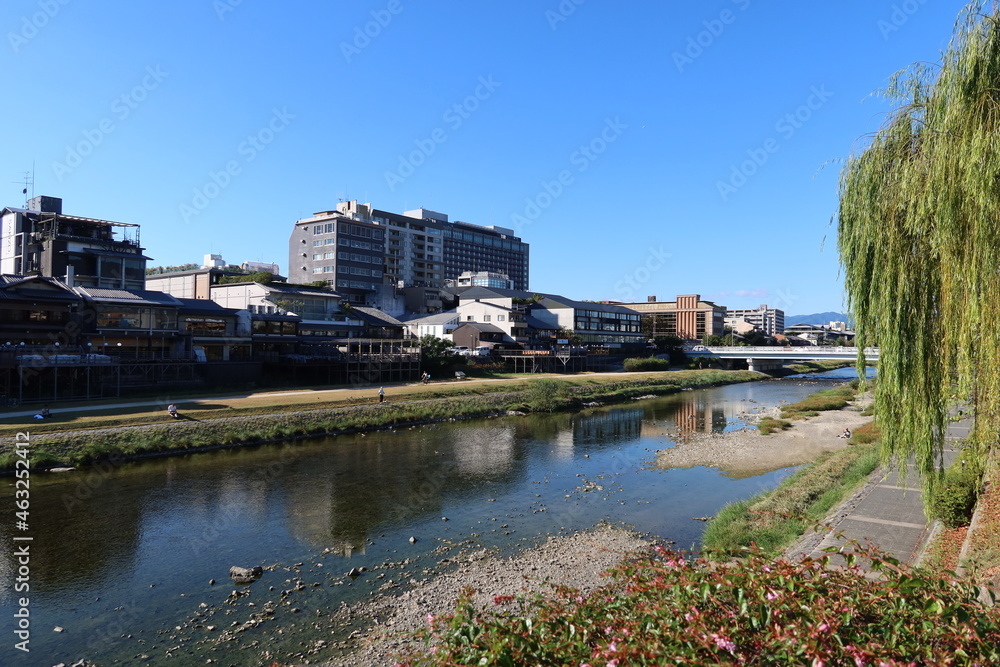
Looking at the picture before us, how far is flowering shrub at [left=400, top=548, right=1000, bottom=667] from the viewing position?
5.23 metres

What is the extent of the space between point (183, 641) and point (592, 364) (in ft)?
232

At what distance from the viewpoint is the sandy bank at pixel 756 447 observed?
29297mm

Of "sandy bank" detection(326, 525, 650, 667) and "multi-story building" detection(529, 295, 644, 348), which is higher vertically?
"multi-story building" detection(529, 295, 644, 348)

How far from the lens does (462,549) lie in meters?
17.7

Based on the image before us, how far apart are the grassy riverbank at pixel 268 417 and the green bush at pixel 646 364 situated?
22.4 meters

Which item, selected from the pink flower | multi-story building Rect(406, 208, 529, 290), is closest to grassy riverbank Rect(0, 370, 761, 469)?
the pink flower

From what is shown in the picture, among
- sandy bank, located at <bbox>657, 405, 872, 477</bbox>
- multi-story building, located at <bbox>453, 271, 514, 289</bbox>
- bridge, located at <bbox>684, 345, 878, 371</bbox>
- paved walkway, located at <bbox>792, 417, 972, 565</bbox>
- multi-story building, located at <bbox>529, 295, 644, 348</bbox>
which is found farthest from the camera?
multi-story building, located at <bbox>453, 271, 514, 289</bbox>

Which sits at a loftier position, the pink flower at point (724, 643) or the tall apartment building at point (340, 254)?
the tall apartment building at point (340, 254)

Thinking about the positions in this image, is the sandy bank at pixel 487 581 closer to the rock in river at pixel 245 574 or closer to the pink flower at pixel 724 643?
the rock in river at pixel 245 574

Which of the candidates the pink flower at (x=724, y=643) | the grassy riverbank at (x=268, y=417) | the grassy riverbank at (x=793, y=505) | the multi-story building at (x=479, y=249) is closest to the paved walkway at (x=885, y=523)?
the grassy riverbank at (x=793, y=505)

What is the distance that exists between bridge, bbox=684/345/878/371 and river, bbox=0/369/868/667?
5312 centimetres

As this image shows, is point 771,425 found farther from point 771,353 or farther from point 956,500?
point 771,353

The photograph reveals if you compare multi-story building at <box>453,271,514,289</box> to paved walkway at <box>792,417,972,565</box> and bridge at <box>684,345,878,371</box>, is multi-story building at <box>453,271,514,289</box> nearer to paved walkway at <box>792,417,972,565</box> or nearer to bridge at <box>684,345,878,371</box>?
bridge at <box>684,345,878,371</box>

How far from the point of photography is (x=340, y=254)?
3627 inches
